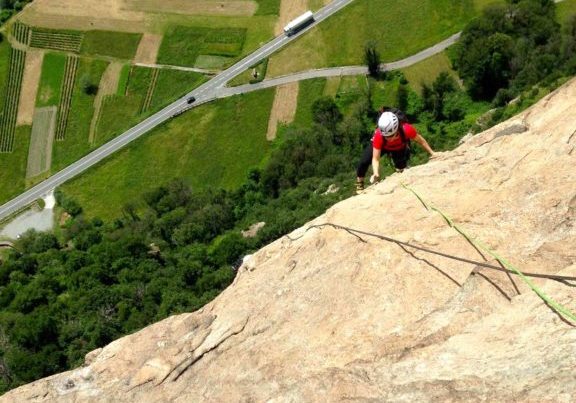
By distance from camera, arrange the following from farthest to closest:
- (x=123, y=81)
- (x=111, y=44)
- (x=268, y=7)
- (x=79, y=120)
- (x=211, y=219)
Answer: (x=111, y=44)
(x=268, y=7)
(x=123, y=81)
(x=79, y=120)
(x=211, y=219)

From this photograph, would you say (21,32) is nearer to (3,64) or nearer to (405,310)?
(3,64)

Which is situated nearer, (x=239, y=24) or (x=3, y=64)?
(x=239, y=24)

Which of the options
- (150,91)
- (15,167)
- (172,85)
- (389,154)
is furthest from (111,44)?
(389,154)

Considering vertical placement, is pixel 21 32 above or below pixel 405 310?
above

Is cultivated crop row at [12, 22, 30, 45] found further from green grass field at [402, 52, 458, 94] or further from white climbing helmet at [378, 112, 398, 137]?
white climbing helmet at [378, 112, 398, 137]

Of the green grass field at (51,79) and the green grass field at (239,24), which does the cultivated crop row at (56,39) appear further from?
the green grass field at (239,24)

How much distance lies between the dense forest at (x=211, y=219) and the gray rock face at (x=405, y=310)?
2769cm

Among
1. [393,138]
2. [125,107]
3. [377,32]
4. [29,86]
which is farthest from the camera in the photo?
[29,86]

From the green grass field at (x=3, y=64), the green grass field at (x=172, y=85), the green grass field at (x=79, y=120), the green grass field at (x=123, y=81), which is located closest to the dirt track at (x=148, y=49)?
the green grass field at (x=123, y=81)

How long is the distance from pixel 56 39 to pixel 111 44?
31.4 ft

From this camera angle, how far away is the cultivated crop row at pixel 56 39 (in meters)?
77.7

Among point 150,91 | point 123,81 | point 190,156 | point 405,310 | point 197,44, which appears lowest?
point 405,310

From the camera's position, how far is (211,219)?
58750mm

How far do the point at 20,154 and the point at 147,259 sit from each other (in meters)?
30.6
